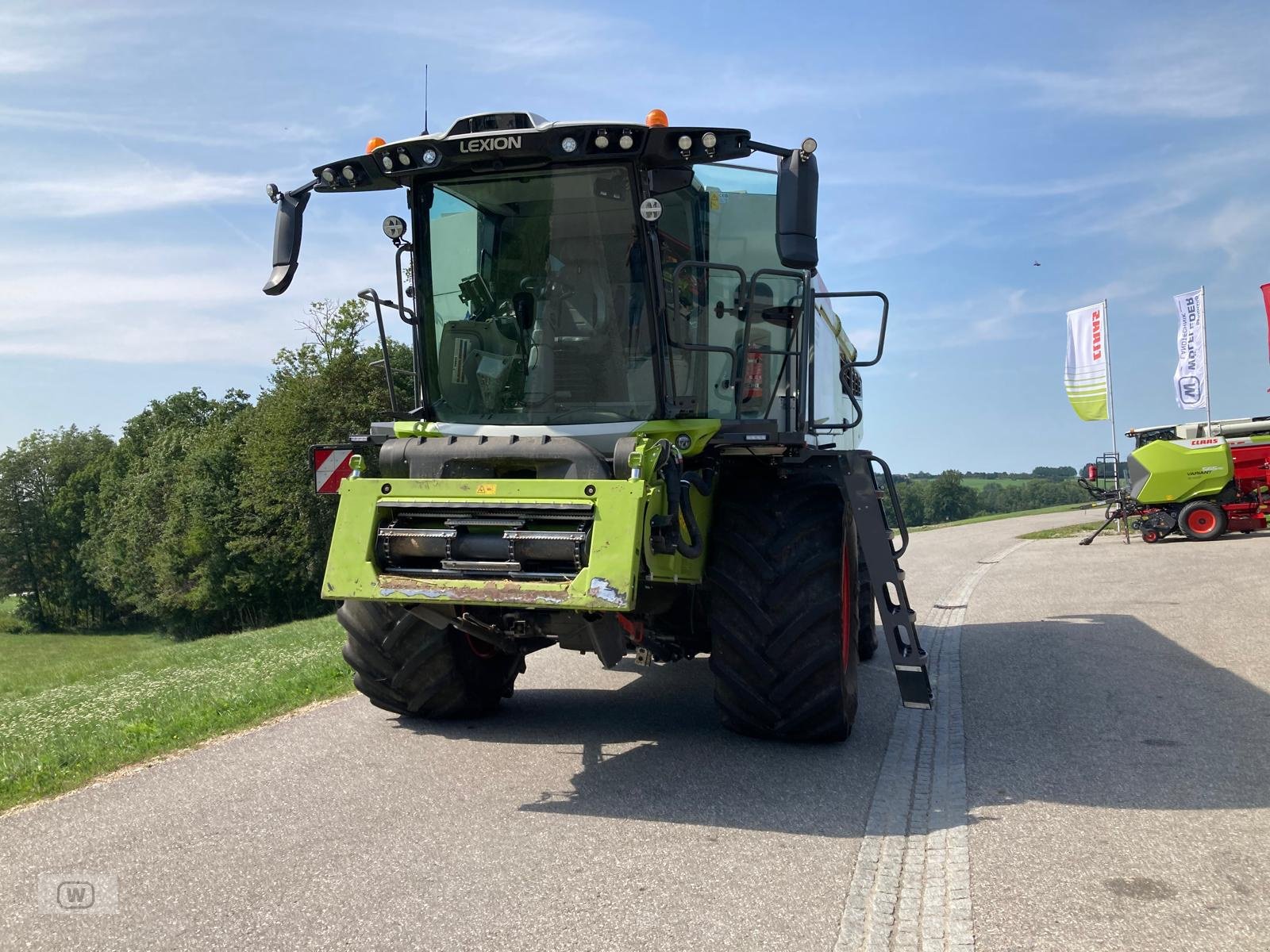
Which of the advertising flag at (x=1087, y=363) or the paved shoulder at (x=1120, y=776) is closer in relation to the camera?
the paved shoulder at (x=1120, y=776)

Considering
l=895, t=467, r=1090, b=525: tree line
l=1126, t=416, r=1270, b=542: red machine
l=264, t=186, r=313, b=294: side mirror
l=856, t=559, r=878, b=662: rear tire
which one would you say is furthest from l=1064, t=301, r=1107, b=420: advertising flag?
l=264, t=186, r=313, b=294: side mirror

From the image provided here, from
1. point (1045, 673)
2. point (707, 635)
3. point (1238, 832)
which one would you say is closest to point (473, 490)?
point (707, 635)

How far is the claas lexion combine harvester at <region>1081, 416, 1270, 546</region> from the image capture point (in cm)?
2116

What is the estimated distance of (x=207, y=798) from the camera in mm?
4980

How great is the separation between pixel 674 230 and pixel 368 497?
2317 mm

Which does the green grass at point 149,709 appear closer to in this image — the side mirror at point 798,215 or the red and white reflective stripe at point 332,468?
the red and white reflective stripe at point 332,468

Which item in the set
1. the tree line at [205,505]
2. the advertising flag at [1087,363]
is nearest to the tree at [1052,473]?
the tree line at [205,505]

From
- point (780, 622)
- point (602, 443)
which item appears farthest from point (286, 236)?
point (780, 622)

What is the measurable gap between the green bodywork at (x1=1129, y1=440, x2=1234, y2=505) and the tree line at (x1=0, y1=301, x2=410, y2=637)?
1640cm

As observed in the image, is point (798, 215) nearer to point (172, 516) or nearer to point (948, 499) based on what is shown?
point (948, 499)

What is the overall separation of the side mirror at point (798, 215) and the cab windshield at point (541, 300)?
98 centimetres

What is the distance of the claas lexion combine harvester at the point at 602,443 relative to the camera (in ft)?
17.2

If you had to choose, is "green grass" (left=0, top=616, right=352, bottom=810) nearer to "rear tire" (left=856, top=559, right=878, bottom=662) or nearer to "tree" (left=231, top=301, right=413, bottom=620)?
"rear tire" (left=856, top=559, right=878, bottom=662)

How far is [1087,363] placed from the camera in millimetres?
28797
